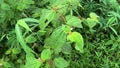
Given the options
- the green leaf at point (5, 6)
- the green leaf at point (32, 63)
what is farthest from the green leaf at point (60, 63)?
the green leaf at point (5, 6)

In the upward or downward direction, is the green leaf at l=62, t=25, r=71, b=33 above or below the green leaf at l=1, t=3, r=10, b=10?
below

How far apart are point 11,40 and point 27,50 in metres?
0.24

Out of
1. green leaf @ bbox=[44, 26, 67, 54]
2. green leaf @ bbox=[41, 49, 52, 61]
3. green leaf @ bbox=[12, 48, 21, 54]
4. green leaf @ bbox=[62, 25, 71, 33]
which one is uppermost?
green leaf @ bbox=[62, 25, 71, 33]

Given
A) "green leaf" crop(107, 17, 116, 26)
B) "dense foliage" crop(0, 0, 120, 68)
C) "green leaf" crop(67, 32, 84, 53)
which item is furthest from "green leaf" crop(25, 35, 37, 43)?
"green leaf" crop(107, 17, 116, 26)

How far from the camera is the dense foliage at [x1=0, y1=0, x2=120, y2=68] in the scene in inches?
67.2

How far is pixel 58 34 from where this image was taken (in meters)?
1.69

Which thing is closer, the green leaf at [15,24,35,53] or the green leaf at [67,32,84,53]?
the green leaf at [67,32,84,53]

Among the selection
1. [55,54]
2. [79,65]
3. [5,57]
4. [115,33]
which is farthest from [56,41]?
[115,33]

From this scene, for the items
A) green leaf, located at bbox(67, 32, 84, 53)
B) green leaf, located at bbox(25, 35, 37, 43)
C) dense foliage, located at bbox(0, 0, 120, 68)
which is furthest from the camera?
green leaf, located at bbox(25, 35, 37, 43)

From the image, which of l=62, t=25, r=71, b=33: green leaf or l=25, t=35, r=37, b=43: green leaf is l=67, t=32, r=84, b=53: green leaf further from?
l=25, t=35, r=37, b=43: green leaf

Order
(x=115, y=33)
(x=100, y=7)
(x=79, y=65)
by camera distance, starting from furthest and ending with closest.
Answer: (x=100, y=7), (x=115, y=33), (x=79, y=65)

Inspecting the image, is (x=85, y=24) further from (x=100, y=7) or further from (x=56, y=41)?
(x=56, y=41)

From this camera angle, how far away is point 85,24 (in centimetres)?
205

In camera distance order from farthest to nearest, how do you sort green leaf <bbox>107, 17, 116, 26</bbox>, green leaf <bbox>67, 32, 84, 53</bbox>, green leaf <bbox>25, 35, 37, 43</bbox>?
green leaf <bbox>107, 17, 116, 26</bbox>
green leaf <bbox>25, 35, 37, 43</bbox>
green leaf <bbox>67, 32, 84, 53</bbox>
